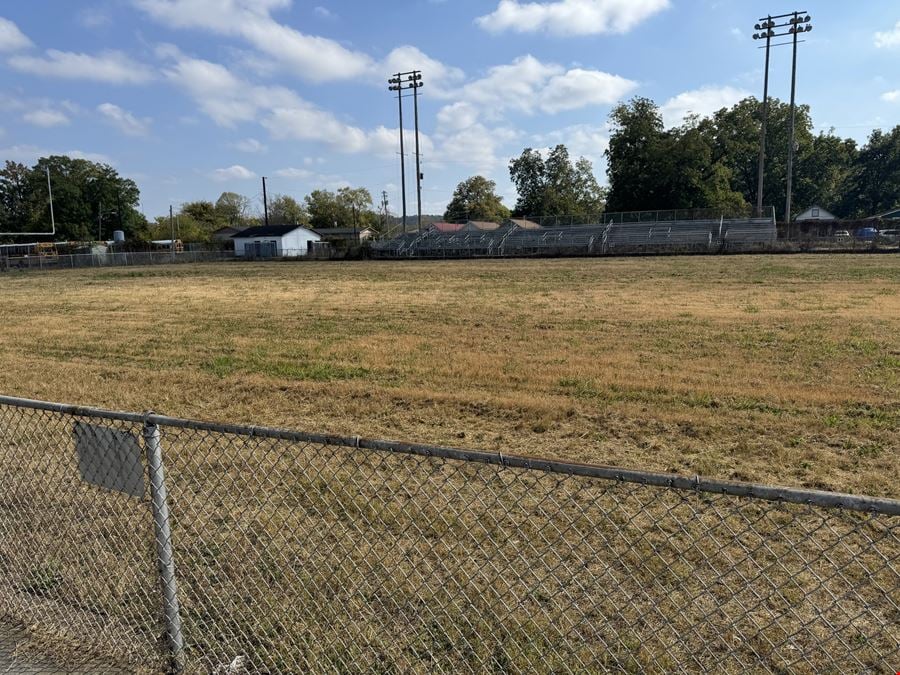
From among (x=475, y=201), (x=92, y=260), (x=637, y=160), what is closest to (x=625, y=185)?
(x=637, y=160)

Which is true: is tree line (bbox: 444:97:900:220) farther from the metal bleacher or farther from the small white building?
the small white building

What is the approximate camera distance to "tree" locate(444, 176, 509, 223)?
10488cm

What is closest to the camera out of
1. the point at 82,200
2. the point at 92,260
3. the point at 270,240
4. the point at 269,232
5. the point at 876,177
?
the point at 92,260

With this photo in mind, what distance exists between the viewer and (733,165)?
7825cm

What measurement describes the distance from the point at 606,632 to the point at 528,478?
6.26ft

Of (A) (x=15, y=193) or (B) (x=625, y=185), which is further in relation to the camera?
(A) (x=15, y=193)

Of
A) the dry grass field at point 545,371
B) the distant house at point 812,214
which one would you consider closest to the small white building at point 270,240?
the dry grass field at point 545,371

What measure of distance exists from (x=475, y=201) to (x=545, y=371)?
10074 centimetres

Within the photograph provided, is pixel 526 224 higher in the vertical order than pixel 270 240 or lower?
higher

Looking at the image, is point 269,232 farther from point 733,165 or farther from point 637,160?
point 733,165

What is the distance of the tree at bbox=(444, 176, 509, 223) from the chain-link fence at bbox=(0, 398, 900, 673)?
101769mm

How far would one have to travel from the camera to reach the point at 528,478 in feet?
16.5

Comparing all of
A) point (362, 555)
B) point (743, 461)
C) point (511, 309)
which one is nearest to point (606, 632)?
point (362, 555)

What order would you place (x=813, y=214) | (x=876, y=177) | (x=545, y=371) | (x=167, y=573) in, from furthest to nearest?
1. (x=876, y=177)
2. (x=813, y=214)
3. (x=545, y=371)
4. (x=167, y=573)
